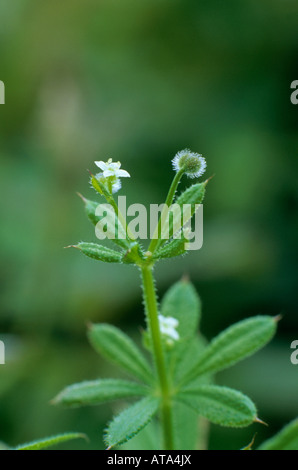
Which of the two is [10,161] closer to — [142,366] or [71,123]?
[71,123]

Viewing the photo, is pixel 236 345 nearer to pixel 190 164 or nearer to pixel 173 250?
pixel 173 250

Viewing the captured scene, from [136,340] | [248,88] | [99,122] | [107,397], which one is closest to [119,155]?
[99,122]

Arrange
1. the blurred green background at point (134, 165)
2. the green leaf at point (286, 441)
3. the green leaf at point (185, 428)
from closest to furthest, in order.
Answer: the green leaf at point (286, 441), the green leaf at point (185, 428), the blurred green background at point (134, 165)

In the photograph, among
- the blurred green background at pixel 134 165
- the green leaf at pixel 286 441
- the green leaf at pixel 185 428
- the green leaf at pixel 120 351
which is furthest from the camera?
the blurred green background at pixel 134 165

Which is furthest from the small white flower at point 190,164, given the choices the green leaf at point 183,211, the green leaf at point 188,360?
the green leaf at point 188,360

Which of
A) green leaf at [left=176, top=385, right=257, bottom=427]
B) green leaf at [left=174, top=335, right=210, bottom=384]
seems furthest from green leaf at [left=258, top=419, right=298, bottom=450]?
green leaf at [left=174, top=335, right=210, bottom=384]

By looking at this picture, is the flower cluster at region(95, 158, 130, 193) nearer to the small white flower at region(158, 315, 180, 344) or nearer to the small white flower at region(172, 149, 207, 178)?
the small white flower at region(172, 149, 207, 178)

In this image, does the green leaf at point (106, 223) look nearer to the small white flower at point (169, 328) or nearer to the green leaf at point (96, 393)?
the small white flower at point (169, 328)
